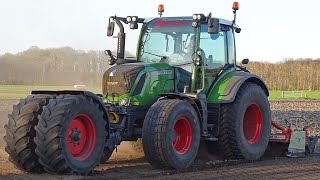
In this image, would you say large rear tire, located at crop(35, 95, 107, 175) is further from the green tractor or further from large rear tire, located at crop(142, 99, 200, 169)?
large rear tire, located at crop(142, 99, 200, 169)

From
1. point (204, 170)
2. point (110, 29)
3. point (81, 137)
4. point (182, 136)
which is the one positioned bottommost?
point (204, 170)

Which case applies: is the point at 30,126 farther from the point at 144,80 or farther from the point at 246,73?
the point at 246,73

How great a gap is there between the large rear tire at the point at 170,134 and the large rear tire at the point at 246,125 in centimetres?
96

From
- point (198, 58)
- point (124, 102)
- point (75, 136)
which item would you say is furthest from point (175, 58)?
point (75, 136)

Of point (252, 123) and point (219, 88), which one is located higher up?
point (219, 88)

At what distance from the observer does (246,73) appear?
34.2ft

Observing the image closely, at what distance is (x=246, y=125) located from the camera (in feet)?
35.3

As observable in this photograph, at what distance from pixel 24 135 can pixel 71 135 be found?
2.06 ft

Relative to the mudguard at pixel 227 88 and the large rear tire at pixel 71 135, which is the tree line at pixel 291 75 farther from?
the large rear tire at pixel 71 135

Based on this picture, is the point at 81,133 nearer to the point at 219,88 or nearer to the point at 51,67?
the point at 219,88

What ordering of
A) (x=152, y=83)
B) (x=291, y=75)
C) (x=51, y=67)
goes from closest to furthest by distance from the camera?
(x=152, y=83)
(x=51, y=67)
(x=291, y=75)

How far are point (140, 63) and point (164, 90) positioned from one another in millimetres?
596

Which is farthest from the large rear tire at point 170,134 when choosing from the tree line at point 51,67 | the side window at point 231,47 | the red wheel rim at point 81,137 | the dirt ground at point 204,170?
the tree line at point 51,67

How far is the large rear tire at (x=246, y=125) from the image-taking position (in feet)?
32.2
